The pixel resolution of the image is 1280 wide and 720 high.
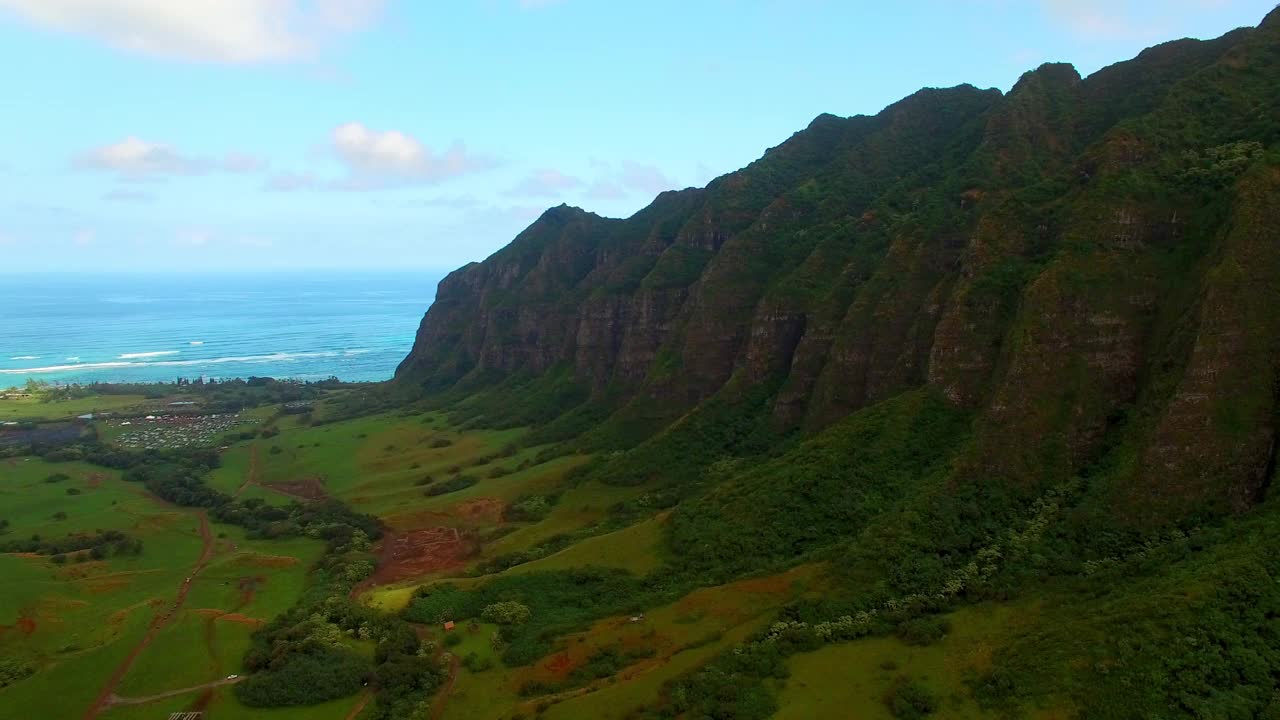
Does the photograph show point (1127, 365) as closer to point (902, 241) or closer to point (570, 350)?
point (902, 241)

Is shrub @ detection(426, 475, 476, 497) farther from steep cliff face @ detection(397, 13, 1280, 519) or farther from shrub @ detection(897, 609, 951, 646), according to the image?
shrub @ detection(897, 609, 951, 646)

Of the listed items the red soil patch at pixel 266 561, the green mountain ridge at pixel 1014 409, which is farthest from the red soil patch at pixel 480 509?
the red soil patch at pixel 266 561

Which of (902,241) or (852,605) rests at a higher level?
(902,241)

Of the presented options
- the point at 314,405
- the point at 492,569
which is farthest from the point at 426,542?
the point at 314,405

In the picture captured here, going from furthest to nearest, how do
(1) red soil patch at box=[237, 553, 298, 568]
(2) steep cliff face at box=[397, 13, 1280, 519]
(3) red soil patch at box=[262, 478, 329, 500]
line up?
(3) red soil patch at box=[262, 478, 329, 500]
(1) red soil patch at box=[237, 553, 298, 568]
(2) steep cliff face at box=[397, 13, 1280, 519]

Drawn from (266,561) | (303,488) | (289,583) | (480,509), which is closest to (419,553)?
(480,509)

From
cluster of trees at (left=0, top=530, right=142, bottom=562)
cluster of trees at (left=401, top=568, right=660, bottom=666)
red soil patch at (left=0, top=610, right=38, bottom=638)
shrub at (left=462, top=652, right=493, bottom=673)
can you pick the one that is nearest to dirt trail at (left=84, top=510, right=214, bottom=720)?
cluster of trees at (left=0, top=530, right=142, bottom=562)

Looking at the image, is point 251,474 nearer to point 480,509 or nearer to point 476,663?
point 480,509
